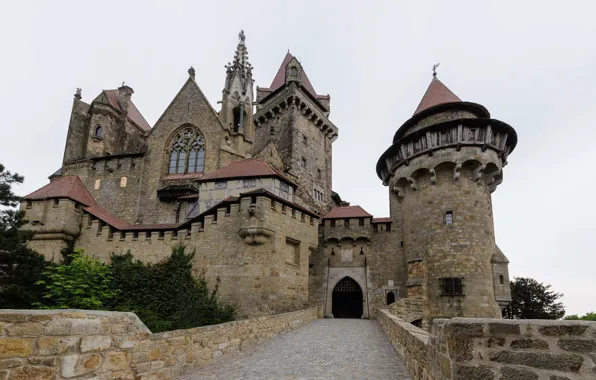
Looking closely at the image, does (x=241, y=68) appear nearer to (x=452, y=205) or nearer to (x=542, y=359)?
(x=452, y=205)

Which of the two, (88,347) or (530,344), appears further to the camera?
(88,347)

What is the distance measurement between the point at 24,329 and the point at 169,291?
13909mm

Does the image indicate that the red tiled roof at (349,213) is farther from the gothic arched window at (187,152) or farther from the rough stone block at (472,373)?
the rough stone block at (472,373)

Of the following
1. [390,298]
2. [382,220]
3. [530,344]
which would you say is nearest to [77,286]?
[390,298]

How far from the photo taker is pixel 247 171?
2016 cm

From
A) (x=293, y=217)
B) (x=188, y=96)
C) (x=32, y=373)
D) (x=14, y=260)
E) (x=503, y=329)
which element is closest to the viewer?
(x=503, y=329)

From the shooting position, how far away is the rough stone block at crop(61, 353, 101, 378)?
404 cm

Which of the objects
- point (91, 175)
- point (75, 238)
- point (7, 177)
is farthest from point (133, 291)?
point (91, 175)

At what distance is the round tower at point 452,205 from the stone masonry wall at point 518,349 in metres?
16.0

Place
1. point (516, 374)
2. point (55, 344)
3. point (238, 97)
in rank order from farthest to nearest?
1. point (238, 97)
2. point (55, 344)
3. point (516, 374)

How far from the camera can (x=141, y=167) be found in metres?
26.3

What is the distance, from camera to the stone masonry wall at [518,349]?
282cm

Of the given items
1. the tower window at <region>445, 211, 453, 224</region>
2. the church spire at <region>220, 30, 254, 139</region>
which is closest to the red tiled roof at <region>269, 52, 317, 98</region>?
the church spire at <region>220, 30, 254, 139</region>

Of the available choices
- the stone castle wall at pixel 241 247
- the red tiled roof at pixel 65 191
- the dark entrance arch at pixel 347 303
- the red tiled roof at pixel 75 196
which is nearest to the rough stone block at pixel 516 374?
the stone castle wall at pixel 241 247
